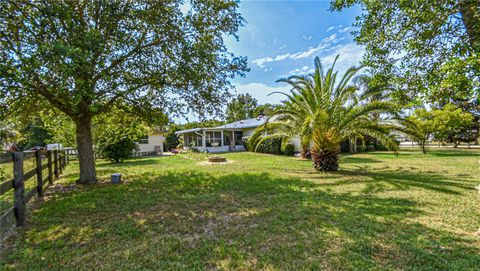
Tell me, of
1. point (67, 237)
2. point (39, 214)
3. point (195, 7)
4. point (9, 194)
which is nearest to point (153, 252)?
point (67, 237)

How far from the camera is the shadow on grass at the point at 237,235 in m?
2.97

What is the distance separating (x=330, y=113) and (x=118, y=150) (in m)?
13.5

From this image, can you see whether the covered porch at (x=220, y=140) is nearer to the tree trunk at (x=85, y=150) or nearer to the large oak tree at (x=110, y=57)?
the large oak tree at (x=110, y=57)

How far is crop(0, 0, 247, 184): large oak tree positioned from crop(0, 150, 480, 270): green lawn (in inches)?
112

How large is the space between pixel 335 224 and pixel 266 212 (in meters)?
1.34

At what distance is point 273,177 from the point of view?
884 centimetres

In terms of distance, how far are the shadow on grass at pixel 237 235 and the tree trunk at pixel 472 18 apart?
9.57 ft

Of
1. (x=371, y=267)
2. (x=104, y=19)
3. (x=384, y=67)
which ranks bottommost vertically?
(x=371, y=267)

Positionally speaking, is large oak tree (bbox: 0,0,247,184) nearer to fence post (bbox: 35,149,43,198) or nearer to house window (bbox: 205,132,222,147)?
fence post (bbox: 35,149,43,198)

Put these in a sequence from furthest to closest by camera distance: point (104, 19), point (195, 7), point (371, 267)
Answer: point (195, 7) < point (104, 19) < point (371, 267)

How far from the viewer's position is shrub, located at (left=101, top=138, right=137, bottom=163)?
15.5 metres

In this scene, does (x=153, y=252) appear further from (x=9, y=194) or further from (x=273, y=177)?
(x=273, y=177)

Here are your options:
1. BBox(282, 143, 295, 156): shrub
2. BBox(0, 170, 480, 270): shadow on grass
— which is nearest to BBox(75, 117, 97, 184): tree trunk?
BBox(0, 170, 480, 270): shadow on grass

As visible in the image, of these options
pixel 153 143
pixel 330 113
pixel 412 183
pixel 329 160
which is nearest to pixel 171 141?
pixel 153 143
